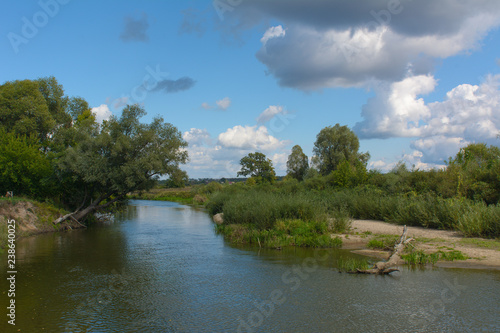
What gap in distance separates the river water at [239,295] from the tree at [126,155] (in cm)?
1036

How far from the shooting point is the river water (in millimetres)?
8953

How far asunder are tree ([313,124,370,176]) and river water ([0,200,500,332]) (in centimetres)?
4327

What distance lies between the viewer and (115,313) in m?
9.77

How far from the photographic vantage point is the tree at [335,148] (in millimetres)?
58594

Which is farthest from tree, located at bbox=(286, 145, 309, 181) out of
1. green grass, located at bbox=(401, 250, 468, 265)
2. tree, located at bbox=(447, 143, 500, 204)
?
green grass, located at bbox=(401, 250, 468, 265)

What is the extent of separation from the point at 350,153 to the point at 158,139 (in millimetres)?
38642

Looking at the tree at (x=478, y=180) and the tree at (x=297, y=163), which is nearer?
the tree at (x=478, y=180)

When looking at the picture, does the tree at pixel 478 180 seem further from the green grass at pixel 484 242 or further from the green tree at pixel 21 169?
the green tree at pixel 21 169

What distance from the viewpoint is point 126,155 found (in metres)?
27.8

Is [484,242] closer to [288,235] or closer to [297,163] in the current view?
[288,235]

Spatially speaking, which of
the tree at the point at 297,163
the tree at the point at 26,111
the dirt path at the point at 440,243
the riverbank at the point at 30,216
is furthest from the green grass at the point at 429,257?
the tree at the point at 297,163

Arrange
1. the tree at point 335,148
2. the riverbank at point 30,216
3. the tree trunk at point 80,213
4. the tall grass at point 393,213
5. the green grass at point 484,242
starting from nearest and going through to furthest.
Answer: the green grass at point 484,242
the tall grass at point 393,213
the riverbank at point 30,216
the tree trunk at point 80,213
the tree at point 335,148

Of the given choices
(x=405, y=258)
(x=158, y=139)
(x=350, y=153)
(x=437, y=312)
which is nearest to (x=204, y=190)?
(x=350, y=153)

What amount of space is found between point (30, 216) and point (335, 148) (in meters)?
46.3
